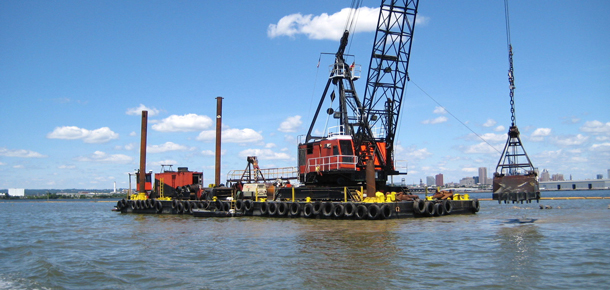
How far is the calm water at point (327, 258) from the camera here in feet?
36.9

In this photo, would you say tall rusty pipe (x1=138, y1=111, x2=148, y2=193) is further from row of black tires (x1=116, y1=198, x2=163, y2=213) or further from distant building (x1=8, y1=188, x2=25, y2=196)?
distant building (x1=8, y1=188, x2=25, y2=196)

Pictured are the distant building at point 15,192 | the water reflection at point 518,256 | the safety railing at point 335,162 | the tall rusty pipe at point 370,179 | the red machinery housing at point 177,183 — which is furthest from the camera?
the distant building at point 15,192

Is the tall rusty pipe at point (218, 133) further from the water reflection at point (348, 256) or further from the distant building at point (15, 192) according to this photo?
the distant building at point (15, 192)

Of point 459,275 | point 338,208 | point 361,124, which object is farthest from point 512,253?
point 361,124

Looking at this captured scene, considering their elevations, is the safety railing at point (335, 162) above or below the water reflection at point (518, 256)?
above

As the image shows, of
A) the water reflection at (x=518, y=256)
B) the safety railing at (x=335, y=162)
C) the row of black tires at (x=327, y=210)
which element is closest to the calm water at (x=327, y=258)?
the water reflection at (x=518, y=256)

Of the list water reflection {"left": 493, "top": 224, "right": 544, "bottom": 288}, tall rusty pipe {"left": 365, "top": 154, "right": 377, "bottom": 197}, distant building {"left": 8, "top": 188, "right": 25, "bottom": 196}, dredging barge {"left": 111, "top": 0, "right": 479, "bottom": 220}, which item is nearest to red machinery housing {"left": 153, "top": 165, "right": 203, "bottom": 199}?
dredging barge {"left": 111, "top": 0, "right": 479, "bottom": 220}

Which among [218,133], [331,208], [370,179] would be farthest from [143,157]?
[370,179]

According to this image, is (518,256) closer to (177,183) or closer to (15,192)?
(177,183)

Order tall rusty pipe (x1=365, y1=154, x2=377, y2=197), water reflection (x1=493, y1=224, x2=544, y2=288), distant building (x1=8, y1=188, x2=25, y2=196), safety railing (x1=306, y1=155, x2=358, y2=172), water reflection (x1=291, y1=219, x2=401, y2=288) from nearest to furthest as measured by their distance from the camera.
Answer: water reflection (x1=493, y1=224, x2=544, y2=288)
water reflection (x1=291, y1=219, x2=401, y2=288)
tall rusty pipe (x1=365, y1=154, x2=377, y2=197)
safety railing (x1=306, y1=155, x2=358, y2=172)
distant building (x1=8, y1=188, x2=25, y2=196)

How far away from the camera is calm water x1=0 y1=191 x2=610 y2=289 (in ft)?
36.9

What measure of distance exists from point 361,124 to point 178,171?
17044 millimetres

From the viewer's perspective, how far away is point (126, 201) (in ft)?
137

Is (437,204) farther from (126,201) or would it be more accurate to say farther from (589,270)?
(126,201)
